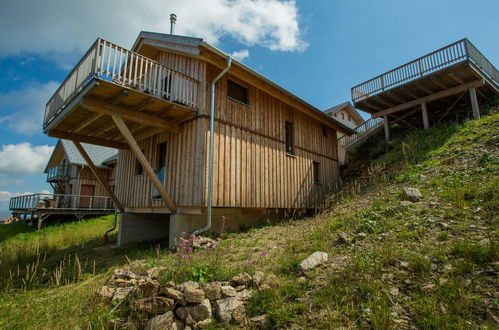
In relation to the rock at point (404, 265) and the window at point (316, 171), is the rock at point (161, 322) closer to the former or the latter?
the rock at point (404, 265)

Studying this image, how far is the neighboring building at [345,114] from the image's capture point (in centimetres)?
2856

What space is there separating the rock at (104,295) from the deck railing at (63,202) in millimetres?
17729

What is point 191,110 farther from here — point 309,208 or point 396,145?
point 396,145

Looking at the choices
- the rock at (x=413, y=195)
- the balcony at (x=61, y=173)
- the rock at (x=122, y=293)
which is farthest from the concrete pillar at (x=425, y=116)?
the balcony at (x=61, y=173)

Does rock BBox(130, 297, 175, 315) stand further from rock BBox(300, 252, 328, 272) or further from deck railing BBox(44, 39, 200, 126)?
deck railing BBox(44, 39, 200, 126)

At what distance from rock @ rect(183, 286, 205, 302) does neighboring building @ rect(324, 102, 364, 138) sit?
26.2 metres

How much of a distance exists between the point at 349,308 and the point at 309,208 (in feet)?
31.0

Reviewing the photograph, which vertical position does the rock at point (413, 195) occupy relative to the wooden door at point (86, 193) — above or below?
below

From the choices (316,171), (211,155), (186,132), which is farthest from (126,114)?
(316,171)

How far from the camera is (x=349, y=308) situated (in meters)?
3.31

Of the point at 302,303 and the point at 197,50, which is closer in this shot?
the point at 302,303

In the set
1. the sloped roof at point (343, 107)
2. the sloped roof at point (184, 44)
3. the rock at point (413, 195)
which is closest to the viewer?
the rock at point (413, 195)

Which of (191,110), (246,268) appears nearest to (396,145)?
(191,110)

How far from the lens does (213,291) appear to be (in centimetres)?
398
